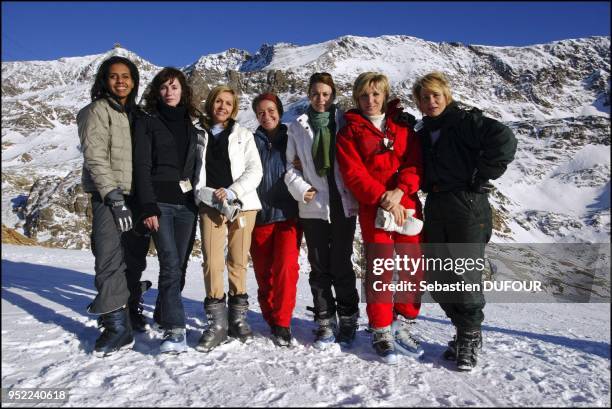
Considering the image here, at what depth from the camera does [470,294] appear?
12.3 ft

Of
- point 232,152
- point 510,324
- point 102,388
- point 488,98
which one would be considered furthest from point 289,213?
point 488,98

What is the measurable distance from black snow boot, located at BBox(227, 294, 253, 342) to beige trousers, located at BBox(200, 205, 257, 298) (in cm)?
8

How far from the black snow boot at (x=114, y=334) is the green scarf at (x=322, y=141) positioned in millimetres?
2435

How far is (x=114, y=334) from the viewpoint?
3.76 m

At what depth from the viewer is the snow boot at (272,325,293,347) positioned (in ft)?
13.4

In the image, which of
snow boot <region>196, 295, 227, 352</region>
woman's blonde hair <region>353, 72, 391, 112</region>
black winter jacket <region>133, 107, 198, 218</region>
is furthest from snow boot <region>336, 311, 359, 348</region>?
woman's blonde hair <region>353, 72, 391, 112</region>

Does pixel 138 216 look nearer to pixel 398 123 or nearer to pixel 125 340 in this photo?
pixel 125 340

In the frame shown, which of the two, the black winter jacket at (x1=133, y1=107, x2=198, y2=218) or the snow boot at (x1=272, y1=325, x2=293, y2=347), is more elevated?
the black winter jacket at (x1=133, y1=107, x2=198, y2=218)

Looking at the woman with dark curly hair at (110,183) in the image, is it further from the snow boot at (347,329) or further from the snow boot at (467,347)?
the snow boot at (467,347)

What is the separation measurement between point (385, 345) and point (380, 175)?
1660mm

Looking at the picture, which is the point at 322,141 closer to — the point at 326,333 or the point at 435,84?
the point at 435,84

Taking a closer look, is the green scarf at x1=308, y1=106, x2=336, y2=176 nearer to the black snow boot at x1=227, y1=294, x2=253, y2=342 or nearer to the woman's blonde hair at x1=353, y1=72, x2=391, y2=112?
the woman's blonde hair at x1=353, y1=72, x2=391, y2=112

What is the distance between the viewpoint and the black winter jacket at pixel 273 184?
4.33 meters

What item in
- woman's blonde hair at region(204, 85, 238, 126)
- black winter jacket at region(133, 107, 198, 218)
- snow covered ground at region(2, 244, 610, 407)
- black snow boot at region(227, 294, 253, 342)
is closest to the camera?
snow covered ground at region(2, 244, 610, 407)
